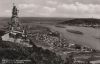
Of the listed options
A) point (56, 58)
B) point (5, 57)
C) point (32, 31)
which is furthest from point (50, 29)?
point (5, 57)

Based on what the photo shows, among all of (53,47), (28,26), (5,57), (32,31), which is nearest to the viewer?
(5,57)

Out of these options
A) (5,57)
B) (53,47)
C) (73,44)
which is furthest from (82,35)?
(5,57)

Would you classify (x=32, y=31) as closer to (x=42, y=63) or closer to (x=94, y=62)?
(x=42, y=63)

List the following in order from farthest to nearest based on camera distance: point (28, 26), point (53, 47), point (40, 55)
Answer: point (28, 26), point (53, 47), point (40, 55)

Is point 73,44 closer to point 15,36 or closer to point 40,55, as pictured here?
point 40,55

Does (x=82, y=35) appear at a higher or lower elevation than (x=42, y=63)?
higher

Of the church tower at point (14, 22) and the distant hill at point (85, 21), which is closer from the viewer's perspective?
the church tower at point (14, 22)

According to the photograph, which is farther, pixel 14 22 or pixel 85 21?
pixel 85 21

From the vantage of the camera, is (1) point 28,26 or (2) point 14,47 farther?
(1) point 28,26

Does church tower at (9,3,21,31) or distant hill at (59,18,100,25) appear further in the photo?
distant hill at (59,18,100,25)
